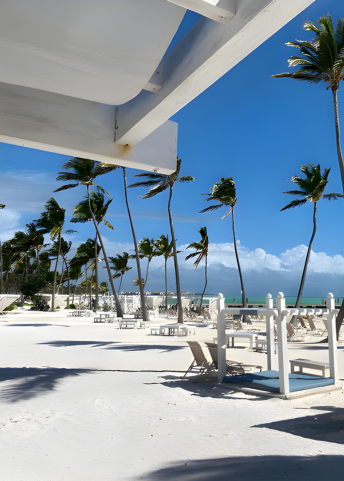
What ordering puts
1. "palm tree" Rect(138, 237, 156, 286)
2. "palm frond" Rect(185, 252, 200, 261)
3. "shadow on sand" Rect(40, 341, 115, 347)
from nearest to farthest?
"shadow on sand" Rect(40, 341, 115, 347) < "palm frond" Rect(185, 252, 200, 261) < "palm tree" Rect(138, 237, 156, 286)

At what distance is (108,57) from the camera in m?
2.79

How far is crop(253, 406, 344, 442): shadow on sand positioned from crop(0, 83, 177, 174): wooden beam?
336cm

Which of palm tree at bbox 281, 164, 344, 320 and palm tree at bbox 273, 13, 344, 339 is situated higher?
palm tree at bbox 273, 13, 344, 339

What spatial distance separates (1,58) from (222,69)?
1.53 metres

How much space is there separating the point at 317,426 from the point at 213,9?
4657 mm

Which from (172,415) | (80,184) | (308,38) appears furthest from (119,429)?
(80,184)

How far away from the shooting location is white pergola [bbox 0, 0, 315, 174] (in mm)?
2432

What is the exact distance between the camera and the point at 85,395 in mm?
6234

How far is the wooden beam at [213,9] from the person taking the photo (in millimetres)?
2250

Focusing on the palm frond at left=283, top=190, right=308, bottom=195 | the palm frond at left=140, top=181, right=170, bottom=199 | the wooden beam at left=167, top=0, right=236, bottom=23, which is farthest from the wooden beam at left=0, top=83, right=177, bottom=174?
the palm frond at left=283, top=190, right=308, bottom=195

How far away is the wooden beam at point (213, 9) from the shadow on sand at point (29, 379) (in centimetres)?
569

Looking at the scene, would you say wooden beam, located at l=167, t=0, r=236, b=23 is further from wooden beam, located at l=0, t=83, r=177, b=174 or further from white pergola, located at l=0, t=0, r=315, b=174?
wooden beam, located at l=0, t=83, r=177, b=174

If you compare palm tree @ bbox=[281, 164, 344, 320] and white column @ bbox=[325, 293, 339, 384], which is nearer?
white column @ bbox=[325, 293, 339, 384]

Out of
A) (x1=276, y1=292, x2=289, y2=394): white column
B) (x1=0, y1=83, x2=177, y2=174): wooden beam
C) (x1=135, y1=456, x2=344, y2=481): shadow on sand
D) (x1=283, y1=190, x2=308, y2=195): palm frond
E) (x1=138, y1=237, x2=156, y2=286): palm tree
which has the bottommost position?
(x1=135, y1=456, x2=344, y2=481): shadow on sand
